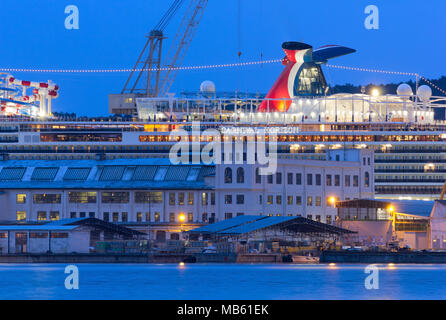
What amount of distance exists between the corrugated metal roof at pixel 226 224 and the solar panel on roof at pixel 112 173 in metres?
19.1

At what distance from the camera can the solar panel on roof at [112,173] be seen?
430 ft

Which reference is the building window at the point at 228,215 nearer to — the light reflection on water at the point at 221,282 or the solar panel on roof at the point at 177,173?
the solar panel on roof at the point at 177,173

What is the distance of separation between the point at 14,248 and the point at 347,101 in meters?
88.4

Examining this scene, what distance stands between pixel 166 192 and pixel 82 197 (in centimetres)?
982

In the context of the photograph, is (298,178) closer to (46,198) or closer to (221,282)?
(46,198)

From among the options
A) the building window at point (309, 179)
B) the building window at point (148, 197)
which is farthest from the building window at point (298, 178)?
the building window at point (148, 197)

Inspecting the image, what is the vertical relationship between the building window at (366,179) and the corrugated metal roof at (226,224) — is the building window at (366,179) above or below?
above

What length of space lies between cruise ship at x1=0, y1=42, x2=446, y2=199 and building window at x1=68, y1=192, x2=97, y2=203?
39335 mm

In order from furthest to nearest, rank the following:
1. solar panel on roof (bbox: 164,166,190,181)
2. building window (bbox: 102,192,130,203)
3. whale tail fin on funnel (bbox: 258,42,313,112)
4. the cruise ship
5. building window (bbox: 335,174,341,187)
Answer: whale tail fin on funnel (bbox: 258,42,313,112) → the cruise ship → building window (bbox: 335,174,341,187) → solar panel on roof (bbox: 164,166,190,181) → building window (bbox: 102,192,130,203)

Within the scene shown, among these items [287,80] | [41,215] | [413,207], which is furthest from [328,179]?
[287,80]

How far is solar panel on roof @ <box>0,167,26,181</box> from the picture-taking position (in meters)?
134

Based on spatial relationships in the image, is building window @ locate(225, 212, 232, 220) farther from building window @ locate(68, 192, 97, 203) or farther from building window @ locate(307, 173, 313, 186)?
building window @ locate(68, 192, 97, 203)

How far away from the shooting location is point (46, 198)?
130 meters

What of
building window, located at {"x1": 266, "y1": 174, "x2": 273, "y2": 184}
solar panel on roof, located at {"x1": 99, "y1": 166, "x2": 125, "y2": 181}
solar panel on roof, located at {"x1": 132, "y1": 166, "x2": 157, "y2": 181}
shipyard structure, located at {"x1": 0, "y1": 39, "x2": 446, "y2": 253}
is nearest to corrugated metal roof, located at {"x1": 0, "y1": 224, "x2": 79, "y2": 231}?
shipyard structure, located at {"x1": 0, "y1": 39, "x2": 446, "y2": 253}
